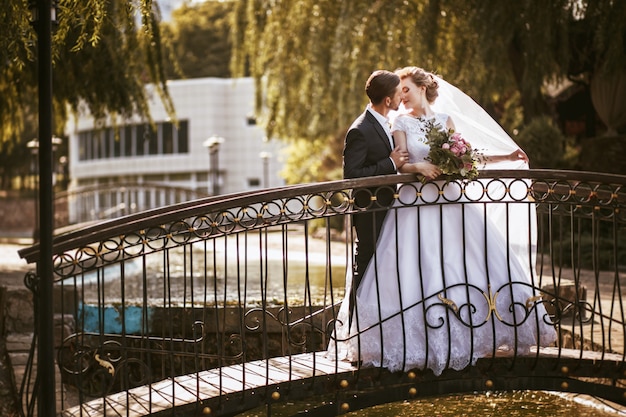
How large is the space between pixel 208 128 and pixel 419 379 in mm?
42185

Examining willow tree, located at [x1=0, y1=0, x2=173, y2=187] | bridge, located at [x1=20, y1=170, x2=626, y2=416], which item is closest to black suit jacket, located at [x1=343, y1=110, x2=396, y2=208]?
bridge, located at [x1=20, y1=170, x2=626, y2=416]

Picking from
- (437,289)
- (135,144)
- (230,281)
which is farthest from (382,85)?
(135,144)

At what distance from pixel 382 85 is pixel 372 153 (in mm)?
463

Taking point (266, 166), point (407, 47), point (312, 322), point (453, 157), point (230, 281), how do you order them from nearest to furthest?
point (453, 157) → point (312, 322) → point (230, 281) → point (407, 47) → point (266, 166)

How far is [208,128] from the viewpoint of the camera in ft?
155

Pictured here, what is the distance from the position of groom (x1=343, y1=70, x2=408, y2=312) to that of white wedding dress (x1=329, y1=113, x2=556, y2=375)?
0.11 metres

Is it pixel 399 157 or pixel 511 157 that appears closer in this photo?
pixel 399 157

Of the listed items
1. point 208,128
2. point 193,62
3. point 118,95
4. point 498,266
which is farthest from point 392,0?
point 193,62

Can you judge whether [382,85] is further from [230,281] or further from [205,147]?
[205,147]

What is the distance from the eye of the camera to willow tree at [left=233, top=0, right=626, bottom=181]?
14.4 metres

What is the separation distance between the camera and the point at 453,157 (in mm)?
5754

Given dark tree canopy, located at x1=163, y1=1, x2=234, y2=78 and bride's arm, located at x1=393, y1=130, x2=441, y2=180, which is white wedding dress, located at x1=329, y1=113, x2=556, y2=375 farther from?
dark tree canopy, located at x1=163, y1=1, x2=234, y2=78

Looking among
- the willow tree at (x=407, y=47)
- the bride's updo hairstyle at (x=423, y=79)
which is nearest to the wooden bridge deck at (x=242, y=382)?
the bride's updo hairstyle at (x=423, y=79)

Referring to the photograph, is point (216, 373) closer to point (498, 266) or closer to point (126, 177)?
point (498, 266)
